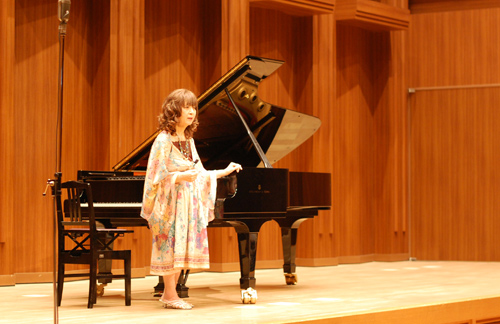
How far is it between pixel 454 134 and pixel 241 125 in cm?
414

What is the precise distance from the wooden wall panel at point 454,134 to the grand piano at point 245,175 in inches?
123

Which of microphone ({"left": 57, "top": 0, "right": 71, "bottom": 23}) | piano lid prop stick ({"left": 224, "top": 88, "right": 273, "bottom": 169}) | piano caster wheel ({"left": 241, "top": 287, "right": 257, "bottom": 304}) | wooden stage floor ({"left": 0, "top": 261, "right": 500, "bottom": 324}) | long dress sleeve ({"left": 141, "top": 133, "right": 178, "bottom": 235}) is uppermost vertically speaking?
microphone ({"left": 57, "top": 0, "right": 71, "bottom": 23})

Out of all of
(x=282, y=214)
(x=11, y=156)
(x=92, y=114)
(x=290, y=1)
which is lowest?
(x=282, y=214)

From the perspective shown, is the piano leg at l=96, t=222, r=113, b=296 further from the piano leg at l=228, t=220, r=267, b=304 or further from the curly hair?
the curly hair

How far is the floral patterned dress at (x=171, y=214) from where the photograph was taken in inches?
171

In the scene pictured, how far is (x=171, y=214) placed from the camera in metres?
4.36

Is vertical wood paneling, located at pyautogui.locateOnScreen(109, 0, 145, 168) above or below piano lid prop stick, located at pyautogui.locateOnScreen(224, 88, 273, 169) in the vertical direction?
above

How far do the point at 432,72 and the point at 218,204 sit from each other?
496 centimetres

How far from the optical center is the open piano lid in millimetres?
5051

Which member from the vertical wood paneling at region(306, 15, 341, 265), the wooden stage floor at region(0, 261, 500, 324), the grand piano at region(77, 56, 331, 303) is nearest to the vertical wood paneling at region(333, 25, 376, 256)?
the vertical wood paneling at region(306, 15, 341, 265)

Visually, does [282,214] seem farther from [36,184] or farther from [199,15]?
[199,15]

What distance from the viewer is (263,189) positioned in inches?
187

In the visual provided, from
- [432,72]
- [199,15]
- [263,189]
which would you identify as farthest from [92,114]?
[432,72]

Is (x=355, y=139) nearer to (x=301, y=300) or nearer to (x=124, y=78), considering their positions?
(x=124, y=78)
